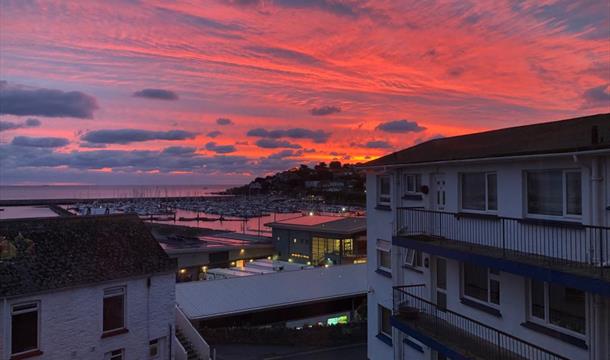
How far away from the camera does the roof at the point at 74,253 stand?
48.3 ft

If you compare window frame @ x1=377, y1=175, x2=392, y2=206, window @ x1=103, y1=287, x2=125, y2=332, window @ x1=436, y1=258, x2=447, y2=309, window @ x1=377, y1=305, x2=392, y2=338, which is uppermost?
window frame @ x1=377, y1=175, x2=392, y2=206

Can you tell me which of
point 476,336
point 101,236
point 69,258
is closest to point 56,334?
point 69,258

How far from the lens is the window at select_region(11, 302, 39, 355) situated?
14.2 m

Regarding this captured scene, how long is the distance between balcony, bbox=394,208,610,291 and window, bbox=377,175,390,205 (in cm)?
238

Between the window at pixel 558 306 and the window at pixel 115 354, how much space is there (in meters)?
14.2

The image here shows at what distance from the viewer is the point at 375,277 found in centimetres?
1905

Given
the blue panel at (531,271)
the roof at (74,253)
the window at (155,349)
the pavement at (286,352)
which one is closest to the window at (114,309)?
the roof at (74,253)

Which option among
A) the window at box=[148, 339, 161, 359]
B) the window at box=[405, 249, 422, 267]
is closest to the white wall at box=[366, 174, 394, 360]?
the window at box=[405, 249, 422, 267]

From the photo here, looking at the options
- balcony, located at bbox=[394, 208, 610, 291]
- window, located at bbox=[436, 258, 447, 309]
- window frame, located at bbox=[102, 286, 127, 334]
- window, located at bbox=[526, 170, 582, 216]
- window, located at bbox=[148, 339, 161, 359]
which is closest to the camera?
balcony, located at bbox=[394, 208, 610, 291]

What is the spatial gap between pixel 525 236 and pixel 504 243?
0.56 meters

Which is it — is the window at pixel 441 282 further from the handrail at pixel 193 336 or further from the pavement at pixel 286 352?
the handrail at pixel 193 336

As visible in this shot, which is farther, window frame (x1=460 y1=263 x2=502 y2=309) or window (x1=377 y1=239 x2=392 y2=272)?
window (x1=377 y1=239 x2=392 y2=272)

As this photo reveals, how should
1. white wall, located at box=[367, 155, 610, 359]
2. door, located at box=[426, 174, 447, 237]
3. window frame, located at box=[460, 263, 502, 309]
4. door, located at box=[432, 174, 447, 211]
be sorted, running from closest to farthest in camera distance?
Answer: 1. white wall, located at box=[367, 155, 610, 359]
2. window frame, located at box=[460, 263, 502, 309]
3. door, located at box=[426, 174, 447, 237]
4. door, located at box=[432, 174, 447, 211]

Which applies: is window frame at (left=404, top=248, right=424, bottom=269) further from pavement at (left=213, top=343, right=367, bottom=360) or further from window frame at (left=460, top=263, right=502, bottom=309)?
pavement at (left=213, top=343, right=367, bottom=360)
